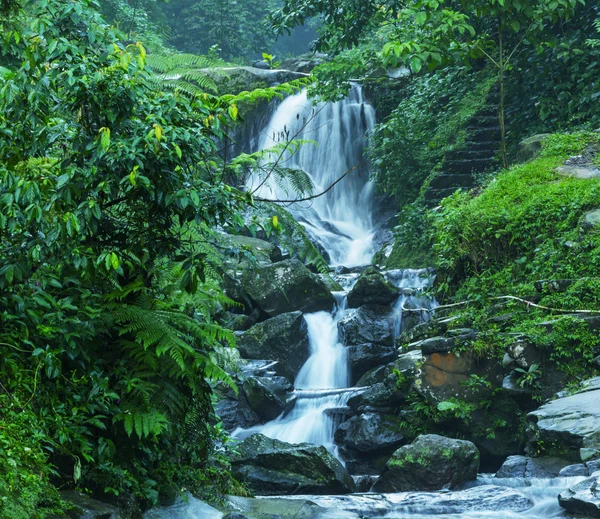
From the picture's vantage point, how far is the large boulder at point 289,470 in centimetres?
794

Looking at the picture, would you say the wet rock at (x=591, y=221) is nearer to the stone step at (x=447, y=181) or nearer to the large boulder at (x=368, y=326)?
the large boulder at (x=368, y=326)

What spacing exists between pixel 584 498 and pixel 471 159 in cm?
1015

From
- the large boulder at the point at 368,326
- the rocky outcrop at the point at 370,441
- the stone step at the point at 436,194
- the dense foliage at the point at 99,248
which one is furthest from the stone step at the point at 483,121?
the dense foliage at the point at 99,248

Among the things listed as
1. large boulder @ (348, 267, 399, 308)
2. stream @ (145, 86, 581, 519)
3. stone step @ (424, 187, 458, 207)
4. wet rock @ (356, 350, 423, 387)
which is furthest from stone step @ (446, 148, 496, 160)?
wet rock @ (356, 350, 423, 387)

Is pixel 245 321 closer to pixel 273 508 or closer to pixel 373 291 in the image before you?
pixel 373 291

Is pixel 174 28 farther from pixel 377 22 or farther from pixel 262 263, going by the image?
pixel 262 263

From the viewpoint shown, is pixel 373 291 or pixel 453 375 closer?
pixel 453 375

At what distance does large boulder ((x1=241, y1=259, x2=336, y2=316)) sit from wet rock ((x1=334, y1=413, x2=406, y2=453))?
139 inches

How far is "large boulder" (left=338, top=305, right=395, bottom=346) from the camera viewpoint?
12070 millimetres

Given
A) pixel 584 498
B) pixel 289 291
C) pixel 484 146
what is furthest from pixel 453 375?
pixel 484 146

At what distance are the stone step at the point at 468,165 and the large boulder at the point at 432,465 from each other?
8.01 m

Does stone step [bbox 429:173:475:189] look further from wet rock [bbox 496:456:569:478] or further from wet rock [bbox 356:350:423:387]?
wet rock [bbox 496:456:569:478]

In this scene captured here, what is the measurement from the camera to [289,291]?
13.2 m

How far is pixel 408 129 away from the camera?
16.3m
